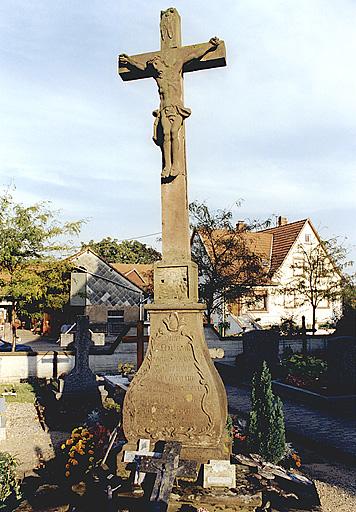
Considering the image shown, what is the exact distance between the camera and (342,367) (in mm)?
12812

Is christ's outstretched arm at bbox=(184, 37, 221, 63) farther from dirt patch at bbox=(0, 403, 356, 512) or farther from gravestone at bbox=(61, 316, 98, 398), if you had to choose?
gravestone at bbox=(61, 316, 98, 398)

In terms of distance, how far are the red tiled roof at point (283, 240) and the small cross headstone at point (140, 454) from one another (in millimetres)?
28399

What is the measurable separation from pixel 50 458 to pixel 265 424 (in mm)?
3764

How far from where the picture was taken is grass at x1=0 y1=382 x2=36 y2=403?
44.9 feet

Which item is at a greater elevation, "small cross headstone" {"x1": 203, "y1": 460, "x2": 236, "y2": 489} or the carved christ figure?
A: the carved christ figure

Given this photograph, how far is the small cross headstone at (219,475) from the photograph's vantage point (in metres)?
A: 5.53

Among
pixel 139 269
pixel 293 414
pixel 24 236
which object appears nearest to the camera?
pixel 293 414

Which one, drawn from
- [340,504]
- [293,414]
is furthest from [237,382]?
[340,504]

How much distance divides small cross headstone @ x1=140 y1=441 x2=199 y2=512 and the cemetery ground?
49.7 inches

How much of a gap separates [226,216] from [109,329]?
983 centimetres


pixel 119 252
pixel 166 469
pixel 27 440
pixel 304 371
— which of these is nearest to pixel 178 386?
pixel 166 469

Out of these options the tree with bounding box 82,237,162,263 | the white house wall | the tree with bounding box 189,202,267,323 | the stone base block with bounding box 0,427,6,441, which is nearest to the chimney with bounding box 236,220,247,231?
the tree with bounding box 189,202,267,323

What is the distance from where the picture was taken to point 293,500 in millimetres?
6121

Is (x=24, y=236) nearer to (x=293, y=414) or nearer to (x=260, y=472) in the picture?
(x=293, y=414)
